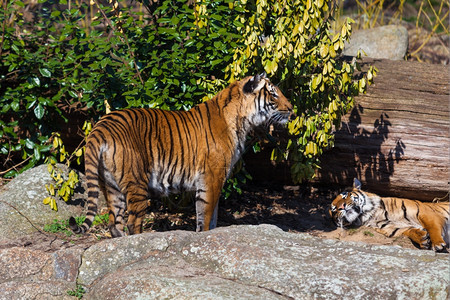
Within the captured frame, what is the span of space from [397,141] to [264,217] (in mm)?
1869

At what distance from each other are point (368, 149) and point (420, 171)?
0.68 metres

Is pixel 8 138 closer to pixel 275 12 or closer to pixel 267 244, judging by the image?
pixel 275 12

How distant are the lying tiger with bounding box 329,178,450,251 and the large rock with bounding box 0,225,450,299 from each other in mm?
2063

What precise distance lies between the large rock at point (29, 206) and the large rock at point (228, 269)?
4.62 ft

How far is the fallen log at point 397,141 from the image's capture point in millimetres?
7223

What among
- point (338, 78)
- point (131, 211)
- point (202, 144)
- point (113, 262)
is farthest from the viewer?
point (338, 78)

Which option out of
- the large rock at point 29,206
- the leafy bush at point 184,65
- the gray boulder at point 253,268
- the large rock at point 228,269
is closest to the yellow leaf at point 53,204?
the large rock at point 29,206

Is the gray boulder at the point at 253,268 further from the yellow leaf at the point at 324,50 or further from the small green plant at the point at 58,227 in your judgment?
the yellow leaf at the point at 324,50

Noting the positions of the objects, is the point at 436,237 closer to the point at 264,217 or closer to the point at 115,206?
the point at 264,217

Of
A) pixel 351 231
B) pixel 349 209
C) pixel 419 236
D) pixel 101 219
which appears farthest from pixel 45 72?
pixel 419 236

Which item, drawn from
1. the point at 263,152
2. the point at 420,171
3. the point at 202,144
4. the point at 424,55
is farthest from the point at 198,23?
the point at 424,55

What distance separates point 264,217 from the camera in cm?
723

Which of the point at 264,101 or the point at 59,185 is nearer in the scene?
the point at 264,101

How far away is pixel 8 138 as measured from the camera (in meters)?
6.99
